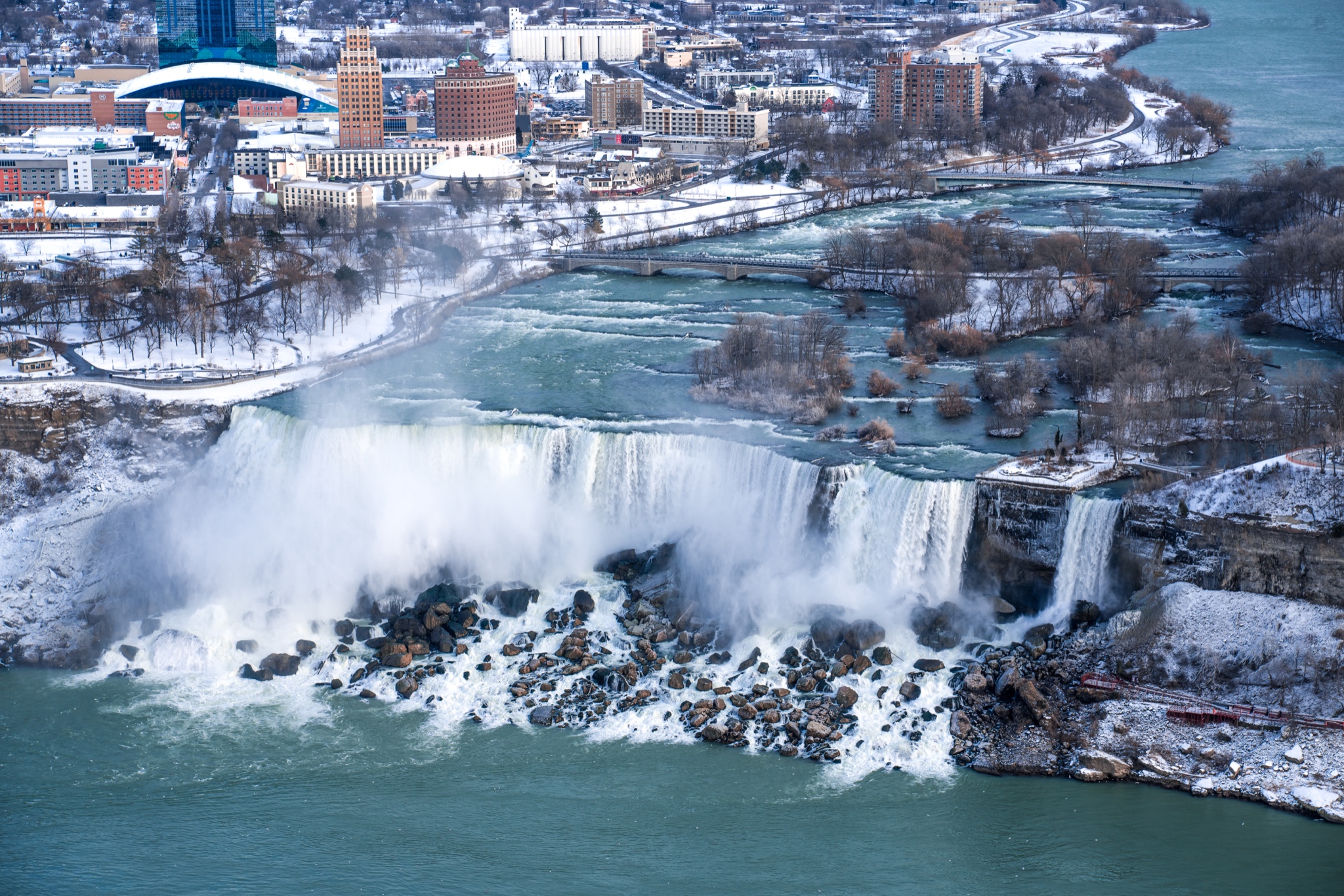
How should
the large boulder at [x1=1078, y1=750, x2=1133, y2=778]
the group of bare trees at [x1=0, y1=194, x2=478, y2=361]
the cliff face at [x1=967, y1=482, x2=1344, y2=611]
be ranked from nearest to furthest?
the large boulder at [x1=1078, y1=750, x2=1133, y2=778] → the cliff face at [x1=967, y1=482, x2=1344, y2=611] → the group of bare trees at [x1=0, y1=194, x2=478, y2=361]

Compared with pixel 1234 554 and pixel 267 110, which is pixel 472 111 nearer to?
pixel 267 110

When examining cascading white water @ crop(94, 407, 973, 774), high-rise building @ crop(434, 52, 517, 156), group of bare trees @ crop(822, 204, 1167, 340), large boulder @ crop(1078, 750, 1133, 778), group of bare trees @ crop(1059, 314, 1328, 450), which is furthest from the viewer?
high-rise building @ crop(434, 52, 517, 156)

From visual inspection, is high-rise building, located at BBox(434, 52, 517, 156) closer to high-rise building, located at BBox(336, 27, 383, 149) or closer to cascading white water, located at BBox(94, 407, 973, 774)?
high-rise building, located at BBox(336, 27, 383, 149)

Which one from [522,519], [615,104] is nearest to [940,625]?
[522,519]

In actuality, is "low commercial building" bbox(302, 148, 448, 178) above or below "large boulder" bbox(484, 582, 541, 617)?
above

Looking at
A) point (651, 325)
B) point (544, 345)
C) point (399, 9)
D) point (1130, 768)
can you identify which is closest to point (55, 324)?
point (544, 345)

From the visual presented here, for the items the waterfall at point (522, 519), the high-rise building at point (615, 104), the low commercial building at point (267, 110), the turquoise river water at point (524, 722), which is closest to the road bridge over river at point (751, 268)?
the turquoise river water at point (524, 722)

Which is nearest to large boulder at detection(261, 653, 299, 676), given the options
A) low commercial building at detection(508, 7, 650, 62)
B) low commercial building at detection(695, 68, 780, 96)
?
low commercial building at detection(695, 68, 780, 96)

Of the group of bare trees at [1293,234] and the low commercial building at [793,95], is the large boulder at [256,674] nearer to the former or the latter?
the group of bare trees at [1293,234]
